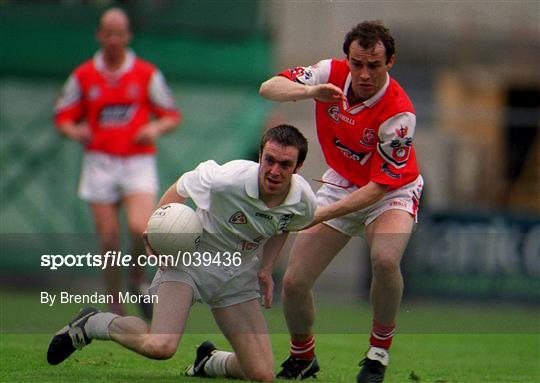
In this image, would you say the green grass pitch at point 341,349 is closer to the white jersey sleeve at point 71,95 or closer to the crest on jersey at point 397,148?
the crest on jersey at point 397,148

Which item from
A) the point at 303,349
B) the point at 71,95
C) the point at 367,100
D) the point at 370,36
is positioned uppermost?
the point at 370,36

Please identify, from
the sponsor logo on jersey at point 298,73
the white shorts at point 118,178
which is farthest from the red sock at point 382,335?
the white shorts at point 118,178

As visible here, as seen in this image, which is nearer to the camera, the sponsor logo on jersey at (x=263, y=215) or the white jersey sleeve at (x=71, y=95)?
the sponsor logo on jersey at (x=263, y=215)

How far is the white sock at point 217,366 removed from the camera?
7527 millimetres

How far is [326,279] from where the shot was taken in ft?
58.3

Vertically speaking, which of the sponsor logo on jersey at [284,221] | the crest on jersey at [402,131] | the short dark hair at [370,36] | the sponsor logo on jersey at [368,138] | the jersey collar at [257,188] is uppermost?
the short dark hair at [370,36]

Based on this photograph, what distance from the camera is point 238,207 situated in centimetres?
716

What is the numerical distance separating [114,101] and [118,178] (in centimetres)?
77

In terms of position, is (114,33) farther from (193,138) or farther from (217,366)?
(193,138)

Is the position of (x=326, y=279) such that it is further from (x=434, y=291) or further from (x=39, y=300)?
(x=39, y=300)

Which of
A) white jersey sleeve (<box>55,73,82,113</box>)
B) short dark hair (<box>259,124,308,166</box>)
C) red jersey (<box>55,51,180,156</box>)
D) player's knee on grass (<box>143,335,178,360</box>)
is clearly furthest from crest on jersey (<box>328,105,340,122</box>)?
white jersey sleeve (<box>55,73,82,113</box>)

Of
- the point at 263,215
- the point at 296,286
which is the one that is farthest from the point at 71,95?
the point at 263,215

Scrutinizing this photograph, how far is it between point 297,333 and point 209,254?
3.25ft

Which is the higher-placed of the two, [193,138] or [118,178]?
[118,178]
